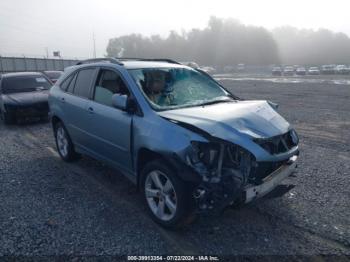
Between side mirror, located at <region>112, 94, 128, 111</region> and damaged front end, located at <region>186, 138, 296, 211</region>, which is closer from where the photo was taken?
damaged front end, located at <region>186, 138, 296, 211</region>

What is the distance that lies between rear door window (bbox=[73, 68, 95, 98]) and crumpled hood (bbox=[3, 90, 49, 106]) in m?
5.28

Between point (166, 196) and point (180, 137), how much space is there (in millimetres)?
778

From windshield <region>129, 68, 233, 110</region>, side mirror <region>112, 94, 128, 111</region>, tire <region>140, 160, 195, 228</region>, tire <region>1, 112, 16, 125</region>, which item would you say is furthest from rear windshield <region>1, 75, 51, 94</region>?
tire <region>140, 160, 195, 228</region>

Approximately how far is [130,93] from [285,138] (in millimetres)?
2104

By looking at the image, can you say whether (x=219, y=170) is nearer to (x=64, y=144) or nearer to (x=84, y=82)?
(x=84, y=82)

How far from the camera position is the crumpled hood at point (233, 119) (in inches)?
135

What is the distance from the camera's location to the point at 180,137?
3.42m

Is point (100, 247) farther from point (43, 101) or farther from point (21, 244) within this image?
point (43, 101)

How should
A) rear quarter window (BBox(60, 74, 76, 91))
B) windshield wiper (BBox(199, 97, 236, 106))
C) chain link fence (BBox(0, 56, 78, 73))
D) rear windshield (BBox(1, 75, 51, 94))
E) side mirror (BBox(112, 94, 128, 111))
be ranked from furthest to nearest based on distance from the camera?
1. chain link fence (BBox(0, 56, 78, 73))
2. rear windshield (BBox(1, 75, 51, 94))
3. rear quarter window (BBox(60, 74, 76, 91))
4. windshield wiper (BBox(199, 97, 236, 106))
5. side mirror (BBox(112, 94, 128, 111))

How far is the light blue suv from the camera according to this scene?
334 cm

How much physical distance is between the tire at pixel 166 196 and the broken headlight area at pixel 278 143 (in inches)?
37.9

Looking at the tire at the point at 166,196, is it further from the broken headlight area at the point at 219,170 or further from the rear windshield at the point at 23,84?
the rear windshield at the point at 23,84

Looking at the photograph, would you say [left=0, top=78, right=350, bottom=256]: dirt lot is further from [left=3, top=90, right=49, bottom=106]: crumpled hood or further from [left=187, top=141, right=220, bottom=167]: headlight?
[left=3, top=90, right=49, bottom=106]: crumpled hood

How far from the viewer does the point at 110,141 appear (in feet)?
14.9
